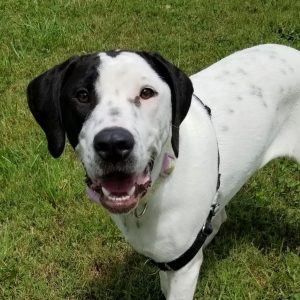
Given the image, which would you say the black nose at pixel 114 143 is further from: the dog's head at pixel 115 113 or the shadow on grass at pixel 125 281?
the shadow on grass at pixel 125 281

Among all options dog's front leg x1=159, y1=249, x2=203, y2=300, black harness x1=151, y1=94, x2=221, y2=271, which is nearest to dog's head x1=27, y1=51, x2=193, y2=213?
black harness x1=151, y1=94, x2=221, y2=271

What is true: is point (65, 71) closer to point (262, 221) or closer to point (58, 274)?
point (58, 274)

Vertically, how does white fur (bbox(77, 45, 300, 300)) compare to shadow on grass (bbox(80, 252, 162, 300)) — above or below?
above

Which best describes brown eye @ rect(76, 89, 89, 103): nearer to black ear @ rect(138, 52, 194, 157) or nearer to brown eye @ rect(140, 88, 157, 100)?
brown eye @ rect(140, 88, 157, 100)

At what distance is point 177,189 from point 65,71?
71 cm

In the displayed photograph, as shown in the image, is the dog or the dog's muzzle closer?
the dog's muzzle

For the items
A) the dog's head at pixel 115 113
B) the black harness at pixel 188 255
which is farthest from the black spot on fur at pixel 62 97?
the black harness at pixel 188 255

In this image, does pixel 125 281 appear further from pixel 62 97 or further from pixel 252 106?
pixel 62 97

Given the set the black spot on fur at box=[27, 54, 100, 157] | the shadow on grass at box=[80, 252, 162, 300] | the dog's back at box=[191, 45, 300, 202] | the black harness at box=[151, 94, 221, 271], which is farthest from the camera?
the shadow on grass at box=[80, 252, 162, 300]

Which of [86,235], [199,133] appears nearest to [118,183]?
[199,133]

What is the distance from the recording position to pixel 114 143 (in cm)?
229

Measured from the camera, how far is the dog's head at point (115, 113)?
2369 millimetres

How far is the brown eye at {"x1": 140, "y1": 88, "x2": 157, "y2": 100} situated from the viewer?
2.52 metres

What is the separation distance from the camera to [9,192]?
4.41 m
